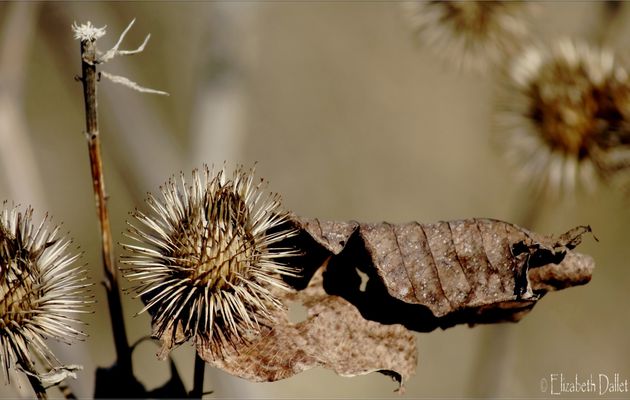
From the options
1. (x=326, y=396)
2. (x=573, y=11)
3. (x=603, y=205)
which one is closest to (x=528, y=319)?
(x=603, y=205)

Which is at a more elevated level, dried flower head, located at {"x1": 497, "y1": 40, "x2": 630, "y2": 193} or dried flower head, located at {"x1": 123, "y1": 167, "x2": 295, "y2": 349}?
dried flower head, located at {"x1": 497, "y1": 40, "x2": 630, "y2": 193}

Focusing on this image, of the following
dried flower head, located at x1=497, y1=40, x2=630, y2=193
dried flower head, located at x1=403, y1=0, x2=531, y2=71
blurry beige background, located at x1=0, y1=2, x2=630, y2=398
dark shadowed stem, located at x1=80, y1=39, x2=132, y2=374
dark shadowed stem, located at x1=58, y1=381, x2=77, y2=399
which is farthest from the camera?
blurry beige background, located at x1=0, y1=2, x2=630, y2=398

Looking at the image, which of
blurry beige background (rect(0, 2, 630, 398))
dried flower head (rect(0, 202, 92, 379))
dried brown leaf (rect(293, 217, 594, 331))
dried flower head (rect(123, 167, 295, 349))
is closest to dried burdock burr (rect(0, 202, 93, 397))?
dried flower head (rect(0, 202, 92, 379))

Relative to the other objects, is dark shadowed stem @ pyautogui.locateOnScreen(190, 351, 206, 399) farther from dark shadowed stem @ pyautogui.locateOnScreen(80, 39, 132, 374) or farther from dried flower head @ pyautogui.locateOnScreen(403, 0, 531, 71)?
dried flower head @ pyautogui.locateOnScreen(403, 0, 531, 71)

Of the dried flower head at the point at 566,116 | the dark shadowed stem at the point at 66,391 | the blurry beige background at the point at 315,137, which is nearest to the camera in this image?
the dark shadowed stem at the point at 66,391

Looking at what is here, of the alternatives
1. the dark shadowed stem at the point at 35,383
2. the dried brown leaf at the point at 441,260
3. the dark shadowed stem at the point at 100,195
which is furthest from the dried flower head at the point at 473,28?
the dark shadowed stem at the point at 35,383

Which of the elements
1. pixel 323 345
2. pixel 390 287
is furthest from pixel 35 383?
pixel 390 287

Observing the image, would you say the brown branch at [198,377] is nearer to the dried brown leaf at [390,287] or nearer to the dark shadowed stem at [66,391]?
the dried brown leaf at [390,287]
